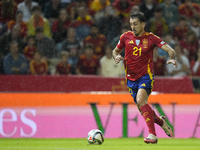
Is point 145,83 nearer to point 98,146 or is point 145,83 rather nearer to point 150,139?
point 150,139

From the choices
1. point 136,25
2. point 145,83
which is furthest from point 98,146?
point 136,25

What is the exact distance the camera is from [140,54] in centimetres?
740

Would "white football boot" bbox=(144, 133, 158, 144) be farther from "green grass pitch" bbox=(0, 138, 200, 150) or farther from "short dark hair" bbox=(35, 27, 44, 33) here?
"short dark hair" bbox=(35, 27, 44, 33)

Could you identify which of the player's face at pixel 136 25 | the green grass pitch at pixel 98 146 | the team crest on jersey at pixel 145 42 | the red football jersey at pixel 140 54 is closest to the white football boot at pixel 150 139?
the green grass pitch at pixel 98 146

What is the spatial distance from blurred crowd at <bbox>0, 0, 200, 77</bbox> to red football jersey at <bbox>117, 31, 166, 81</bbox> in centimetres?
454

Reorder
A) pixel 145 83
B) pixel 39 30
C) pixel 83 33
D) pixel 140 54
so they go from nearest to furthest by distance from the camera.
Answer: pixel 145 83
pixel 140 54
pixel 39 30
pixel 83 33

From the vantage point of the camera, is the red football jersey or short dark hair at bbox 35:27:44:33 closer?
the red football jersey

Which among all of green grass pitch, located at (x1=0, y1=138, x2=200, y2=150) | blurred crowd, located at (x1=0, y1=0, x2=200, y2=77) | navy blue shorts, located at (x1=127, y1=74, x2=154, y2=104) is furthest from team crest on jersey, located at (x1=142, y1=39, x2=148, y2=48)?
blurred crowd, located at (x1=0, y1=0, x2=200, y2=77)

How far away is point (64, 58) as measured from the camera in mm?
12008

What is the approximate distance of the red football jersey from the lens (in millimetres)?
7375

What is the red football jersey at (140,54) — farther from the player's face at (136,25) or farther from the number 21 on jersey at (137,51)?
the player's face at (136,25)

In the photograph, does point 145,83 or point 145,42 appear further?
point 145,42

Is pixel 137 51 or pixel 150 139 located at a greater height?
pixel 137 51

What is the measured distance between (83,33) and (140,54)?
6.54 m
